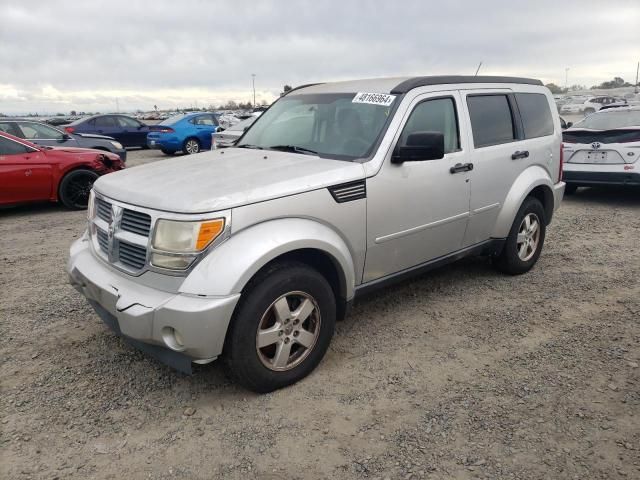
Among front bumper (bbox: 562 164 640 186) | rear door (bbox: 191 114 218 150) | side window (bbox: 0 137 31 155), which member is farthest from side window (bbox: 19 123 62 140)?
front bumper (bbox: 562 164 640 186)

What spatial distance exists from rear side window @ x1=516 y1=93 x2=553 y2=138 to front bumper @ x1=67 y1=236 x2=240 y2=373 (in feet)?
12.0

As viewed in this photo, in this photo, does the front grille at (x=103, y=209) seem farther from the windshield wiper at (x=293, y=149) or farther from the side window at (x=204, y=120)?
the side window at (x=204, y=120)

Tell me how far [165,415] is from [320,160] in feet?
6.23

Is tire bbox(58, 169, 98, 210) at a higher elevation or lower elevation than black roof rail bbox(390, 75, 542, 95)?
lower

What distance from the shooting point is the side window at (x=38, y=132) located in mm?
10461

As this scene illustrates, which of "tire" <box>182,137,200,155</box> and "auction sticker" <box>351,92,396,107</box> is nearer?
"auction sticker" <box>351,92,396,107</box>

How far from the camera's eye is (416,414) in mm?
2930

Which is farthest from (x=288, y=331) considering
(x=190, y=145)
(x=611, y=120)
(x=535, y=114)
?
(x=190, y=145)

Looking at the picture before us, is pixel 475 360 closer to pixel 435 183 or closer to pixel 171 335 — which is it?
pixel 435 183

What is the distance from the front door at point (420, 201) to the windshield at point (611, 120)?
Answer: 18.9ft

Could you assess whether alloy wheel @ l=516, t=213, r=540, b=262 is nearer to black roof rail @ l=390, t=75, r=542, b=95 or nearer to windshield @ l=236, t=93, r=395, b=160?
black roof rail @ l=390, t=75, r=542, b=95

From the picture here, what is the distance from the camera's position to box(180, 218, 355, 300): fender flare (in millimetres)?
2709

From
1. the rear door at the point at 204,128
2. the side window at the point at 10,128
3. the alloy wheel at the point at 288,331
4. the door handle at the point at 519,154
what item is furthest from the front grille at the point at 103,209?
the rear door at the point at 204,128

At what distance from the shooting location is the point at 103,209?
339 centimetres
